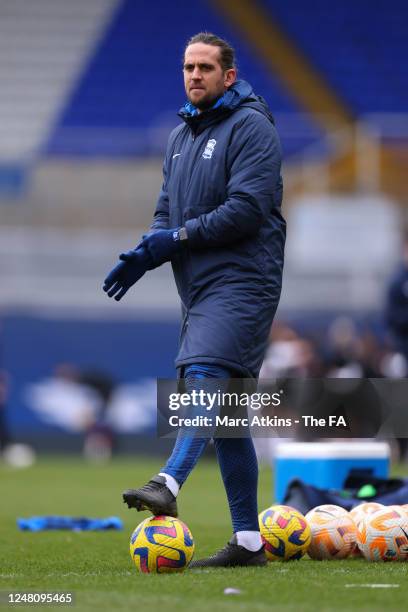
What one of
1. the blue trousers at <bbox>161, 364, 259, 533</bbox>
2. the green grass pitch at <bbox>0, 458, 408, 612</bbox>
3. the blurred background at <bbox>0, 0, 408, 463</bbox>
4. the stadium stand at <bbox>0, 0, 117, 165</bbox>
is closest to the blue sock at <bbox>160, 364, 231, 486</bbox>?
the blue trousers at <bbox>161, 364, 259, 533</bbox>

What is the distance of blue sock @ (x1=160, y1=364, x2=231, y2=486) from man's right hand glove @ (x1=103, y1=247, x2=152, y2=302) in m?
0.46

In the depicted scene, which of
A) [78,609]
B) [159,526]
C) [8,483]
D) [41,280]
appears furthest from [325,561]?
[41,280]

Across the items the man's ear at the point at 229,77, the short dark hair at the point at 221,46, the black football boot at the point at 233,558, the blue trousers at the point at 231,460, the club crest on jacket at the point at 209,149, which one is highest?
the short dark hair at the point at 221,46

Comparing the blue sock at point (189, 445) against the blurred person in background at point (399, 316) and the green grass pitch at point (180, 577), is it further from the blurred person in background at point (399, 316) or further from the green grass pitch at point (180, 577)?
the blurred person in background at point (399, 316)

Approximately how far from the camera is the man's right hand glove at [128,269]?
5.45 meters

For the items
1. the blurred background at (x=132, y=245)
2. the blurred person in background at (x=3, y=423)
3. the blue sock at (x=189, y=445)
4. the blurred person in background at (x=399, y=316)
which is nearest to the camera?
the blue sock at (x=189, y=445)

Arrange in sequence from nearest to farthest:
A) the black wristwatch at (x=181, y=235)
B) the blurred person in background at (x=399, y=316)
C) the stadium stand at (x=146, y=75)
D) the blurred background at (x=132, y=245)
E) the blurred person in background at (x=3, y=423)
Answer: the black wristwatch at (x=181, y=235)
the blurred person in background at (x=399, y=316)
the blurred person in background at (x=3, y=423)
the blurred background at (x=132, y=245)
the stadium stand at (x=146, y=75)

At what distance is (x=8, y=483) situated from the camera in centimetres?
1291

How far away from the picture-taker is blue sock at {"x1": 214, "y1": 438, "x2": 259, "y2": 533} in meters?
5.50

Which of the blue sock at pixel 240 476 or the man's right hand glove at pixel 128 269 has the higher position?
the man's right hand glove at pixel 128 269

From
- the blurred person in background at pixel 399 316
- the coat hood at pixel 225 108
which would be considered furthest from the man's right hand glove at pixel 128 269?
the blurred person in background at pixel 399 316

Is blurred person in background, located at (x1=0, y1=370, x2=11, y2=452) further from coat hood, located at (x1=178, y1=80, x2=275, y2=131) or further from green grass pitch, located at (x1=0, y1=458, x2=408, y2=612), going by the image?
coat hood, located at (x1=178, y1=80, x2=275, y2=131)
